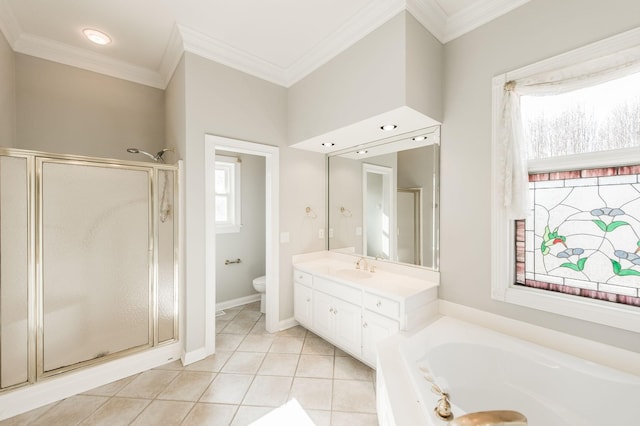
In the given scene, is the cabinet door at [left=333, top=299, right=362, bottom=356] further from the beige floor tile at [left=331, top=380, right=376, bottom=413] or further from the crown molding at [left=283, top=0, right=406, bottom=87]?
the crown molding at [left=283, top=0, right=406, bottom=87]

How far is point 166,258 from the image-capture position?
91.0 inches

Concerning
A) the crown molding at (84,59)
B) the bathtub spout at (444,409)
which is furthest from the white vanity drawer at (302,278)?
the crown molding at (84,59)

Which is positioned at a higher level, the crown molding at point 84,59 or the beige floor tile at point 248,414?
the crown molding at point 84,59

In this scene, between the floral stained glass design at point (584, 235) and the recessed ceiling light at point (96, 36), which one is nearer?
the floral stained glass design at point (584, 235)

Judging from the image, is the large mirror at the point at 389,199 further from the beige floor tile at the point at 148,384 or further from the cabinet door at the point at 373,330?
the beige floor tile at the point at 148,384

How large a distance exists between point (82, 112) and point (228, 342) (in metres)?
2.83

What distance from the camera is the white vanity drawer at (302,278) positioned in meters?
2.69

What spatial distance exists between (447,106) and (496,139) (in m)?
0.49

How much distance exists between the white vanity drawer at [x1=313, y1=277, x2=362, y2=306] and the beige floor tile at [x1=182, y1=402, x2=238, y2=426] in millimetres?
1138

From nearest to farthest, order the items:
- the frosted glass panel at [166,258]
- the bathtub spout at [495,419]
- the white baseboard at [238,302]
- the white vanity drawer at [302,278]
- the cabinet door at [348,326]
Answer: the bathtub spout at [495,419]
the cabinet door at [348,326]
the frosted glass panel at [166,258]
the white vanity drawer at [302,278]
the white baseboard at [238,302]

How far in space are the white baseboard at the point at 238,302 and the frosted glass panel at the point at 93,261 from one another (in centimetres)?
131

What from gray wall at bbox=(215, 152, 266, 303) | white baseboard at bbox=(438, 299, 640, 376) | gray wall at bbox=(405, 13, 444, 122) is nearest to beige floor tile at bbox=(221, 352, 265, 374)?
gray wall at bbox=(215, 152, 266, 303)

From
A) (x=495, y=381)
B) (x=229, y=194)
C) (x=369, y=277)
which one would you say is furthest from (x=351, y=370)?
(x=229, y=194)

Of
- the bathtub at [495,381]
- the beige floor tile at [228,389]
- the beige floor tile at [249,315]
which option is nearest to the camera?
the bathtub at [495,381]
